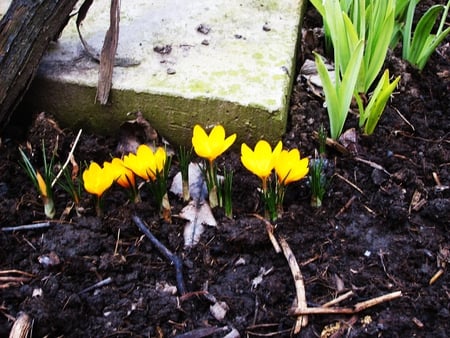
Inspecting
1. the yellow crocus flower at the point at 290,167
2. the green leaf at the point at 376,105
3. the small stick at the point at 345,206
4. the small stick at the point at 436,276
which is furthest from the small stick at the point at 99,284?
the green leaf at the point at 376,105

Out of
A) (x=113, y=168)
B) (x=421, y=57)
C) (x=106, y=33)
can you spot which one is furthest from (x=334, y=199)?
(x=106, y=33)

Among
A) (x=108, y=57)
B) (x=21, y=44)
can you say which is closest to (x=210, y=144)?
(x=108, y=57)

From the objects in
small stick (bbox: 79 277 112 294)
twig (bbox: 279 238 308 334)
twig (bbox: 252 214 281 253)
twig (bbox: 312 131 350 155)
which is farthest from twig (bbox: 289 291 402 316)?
twig (bbox: 312 131 350 155)

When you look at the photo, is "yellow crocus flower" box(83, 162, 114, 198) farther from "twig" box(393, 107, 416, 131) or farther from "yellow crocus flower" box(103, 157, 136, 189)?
"twig" box(393, 107, 416, 131)

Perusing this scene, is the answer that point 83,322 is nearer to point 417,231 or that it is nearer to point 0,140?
point 0,140

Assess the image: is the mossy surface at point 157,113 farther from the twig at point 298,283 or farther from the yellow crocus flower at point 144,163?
the twig at point 298,283

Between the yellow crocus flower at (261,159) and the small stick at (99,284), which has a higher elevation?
the yellow crocus flower at (261,159)
